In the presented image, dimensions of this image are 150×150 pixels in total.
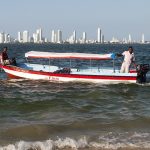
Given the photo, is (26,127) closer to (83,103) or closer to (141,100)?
(83,103)

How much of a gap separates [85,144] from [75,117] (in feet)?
14.0

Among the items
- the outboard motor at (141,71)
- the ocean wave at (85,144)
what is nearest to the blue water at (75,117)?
the ocean wave at (85,144)

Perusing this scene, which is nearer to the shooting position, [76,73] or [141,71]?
[141,71]

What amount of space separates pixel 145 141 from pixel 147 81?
16.2 metres

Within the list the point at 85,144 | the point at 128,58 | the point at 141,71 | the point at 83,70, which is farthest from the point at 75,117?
the point at 83,70

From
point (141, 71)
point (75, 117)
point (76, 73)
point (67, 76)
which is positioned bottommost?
point (75, 117)

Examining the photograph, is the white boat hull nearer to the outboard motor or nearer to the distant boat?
the distant boat

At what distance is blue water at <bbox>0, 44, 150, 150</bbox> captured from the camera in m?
12.0

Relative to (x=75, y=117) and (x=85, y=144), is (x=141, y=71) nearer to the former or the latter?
(x=75, y=117)

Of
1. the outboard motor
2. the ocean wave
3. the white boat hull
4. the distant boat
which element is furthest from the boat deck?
the ocean wave

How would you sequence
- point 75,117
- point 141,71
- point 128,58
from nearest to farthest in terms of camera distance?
point 75,117
point 128,58
point 141,71

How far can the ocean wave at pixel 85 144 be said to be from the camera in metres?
11.5

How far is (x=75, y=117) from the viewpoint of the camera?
16.1 m

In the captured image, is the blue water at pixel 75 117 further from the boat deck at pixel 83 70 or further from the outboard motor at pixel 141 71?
the boat deck at pixel 83 70
